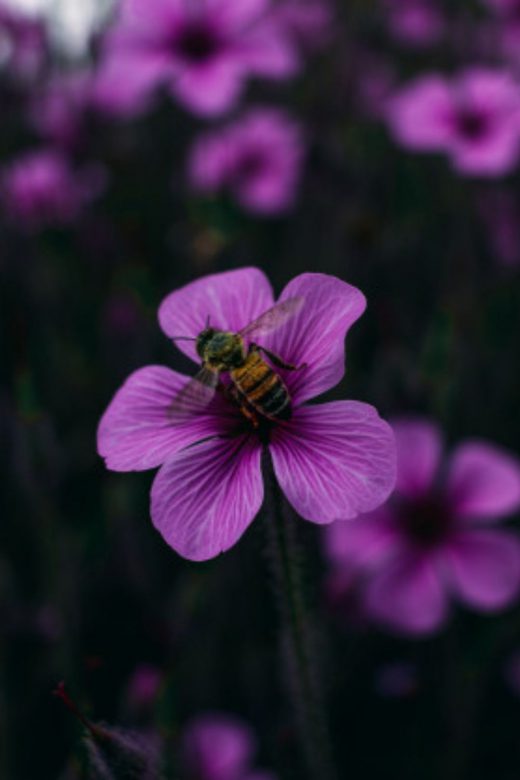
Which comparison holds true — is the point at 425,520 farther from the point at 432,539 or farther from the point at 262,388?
the point at 262,388

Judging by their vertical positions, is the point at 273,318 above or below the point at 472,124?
below

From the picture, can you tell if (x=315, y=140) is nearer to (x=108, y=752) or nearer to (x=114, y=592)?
(x=114, y=592)

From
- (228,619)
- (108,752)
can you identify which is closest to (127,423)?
(108,752)

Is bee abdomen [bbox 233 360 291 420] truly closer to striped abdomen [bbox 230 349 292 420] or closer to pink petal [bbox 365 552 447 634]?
striped abdomen [bbox 230 349 292 420]


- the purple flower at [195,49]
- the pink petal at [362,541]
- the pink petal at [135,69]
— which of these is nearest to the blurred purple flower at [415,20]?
the purple flower at [195,49]

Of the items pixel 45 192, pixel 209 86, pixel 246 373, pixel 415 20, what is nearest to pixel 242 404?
pixel 246 373

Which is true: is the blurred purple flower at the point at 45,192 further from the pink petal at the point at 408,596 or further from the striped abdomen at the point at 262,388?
the striped abdomen at the point at 262,388
